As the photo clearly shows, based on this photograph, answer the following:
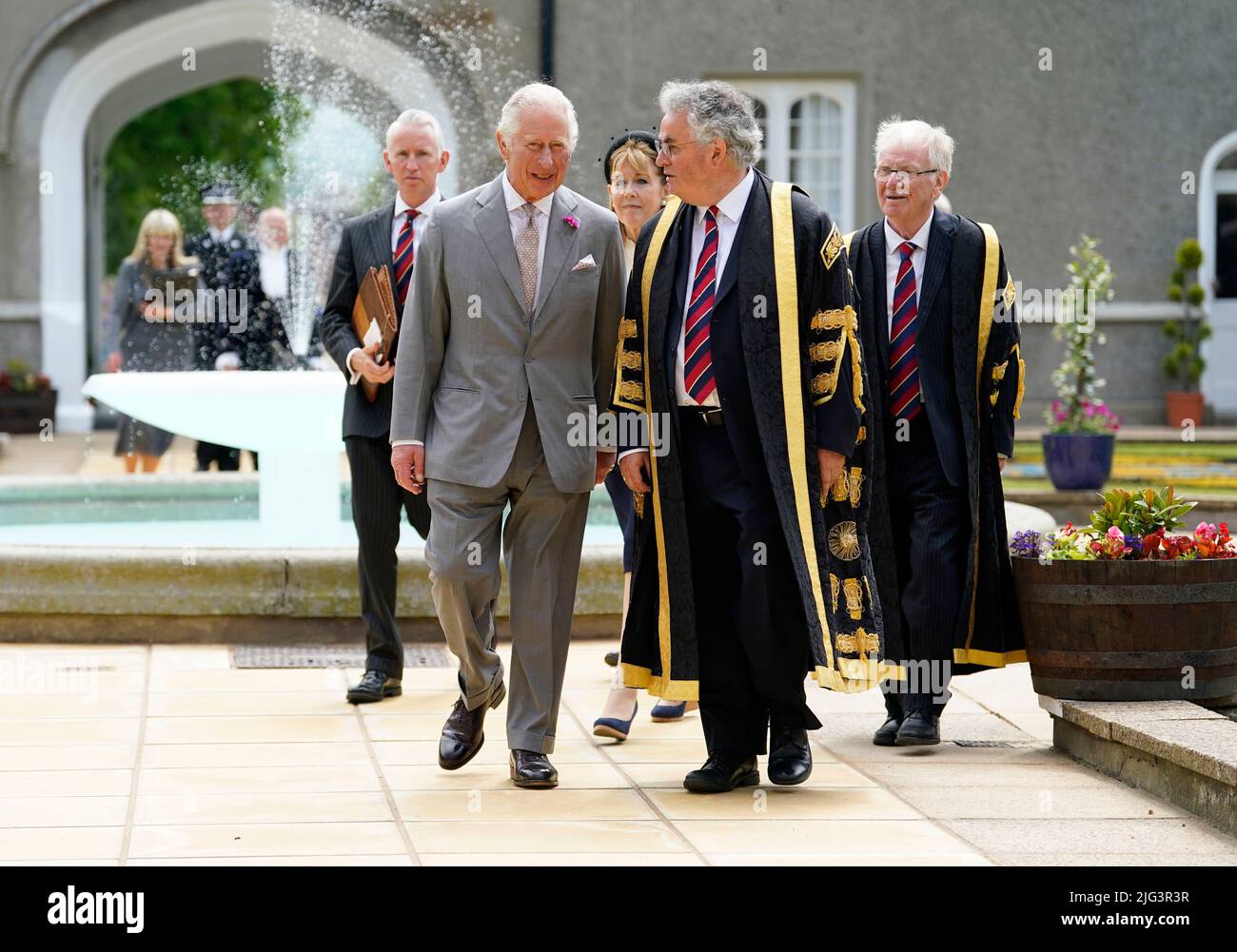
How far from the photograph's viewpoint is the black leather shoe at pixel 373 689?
268 inches

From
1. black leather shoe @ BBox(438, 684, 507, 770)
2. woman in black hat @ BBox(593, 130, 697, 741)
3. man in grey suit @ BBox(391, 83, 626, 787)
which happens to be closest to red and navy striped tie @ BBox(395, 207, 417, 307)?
woman in black hat @ BBox(593, 130, 697, 741)

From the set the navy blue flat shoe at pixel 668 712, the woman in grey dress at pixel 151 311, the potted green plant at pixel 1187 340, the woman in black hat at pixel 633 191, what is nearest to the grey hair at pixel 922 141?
the woman in black hat at pixel 633 191

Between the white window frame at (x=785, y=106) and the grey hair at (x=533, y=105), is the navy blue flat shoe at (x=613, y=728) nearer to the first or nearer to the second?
the grey hair at (x=533, y=105)

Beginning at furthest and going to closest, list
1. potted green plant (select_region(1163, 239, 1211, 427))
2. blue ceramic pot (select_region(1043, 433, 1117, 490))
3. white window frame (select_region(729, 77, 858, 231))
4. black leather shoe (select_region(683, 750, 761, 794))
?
potted green plant (select_region(1163, 239, 1211, 427))
white window frame (select_region(729, 77, 858, 231))
blue ceramic pot (select_region(1043, 433, 1117, 490))
black leather shoe (select_region(683, 750, 761, 794))

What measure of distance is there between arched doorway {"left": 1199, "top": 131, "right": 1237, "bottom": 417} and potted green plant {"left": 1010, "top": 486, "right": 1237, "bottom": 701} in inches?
597

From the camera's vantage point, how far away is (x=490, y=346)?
547 cm

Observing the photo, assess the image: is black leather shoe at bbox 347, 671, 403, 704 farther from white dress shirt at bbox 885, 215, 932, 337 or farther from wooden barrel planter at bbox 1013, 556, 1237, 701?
wooden barrel planter at bbox 1013, 556, 1237, 701

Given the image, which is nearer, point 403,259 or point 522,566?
point 522,566

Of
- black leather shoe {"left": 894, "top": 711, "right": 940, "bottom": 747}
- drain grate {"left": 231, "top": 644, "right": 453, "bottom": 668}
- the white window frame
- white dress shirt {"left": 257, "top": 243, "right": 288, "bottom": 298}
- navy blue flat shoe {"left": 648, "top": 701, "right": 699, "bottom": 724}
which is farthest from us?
the white window frame

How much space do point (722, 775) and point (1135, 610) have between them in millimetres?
1315

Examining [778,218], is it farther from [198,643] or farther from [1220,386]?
[1220,386]

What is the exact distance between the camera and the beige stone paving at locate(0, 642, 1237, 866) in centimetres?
474

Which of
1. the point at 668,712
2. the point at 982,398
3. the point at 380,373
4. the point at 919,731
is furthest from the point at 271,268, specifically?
the point at 919,731

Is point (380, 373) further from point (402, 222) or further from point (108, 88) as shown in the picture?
point (108, 88)
